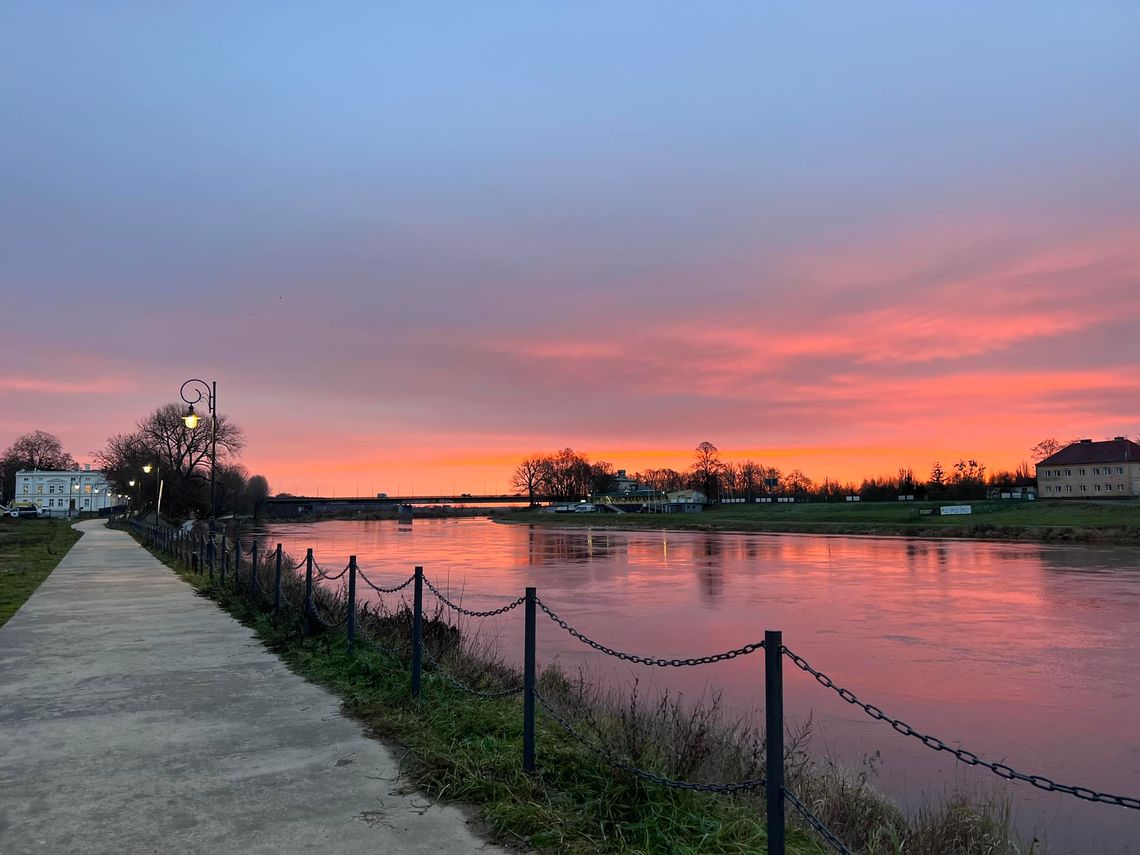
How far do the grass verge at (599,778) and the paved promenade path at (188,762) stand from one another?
0.96ft

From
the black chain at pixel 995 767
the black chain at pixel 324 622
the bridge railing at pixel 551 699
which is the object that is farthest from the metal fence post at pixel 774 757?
the black chain at pixel 324 622

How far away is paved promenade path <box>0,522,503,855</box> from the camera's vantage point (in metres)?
4.38

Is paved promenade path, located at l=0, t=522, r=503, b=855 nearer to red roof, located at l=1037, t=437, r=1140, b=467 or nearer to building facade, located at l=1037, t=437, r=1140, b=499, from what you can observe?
building facade, located at l=1037, t=437, r=1140, b=499

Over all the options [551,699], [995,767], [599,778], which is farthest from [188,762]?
[995,767]

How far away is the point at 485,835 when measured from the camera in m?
4.50

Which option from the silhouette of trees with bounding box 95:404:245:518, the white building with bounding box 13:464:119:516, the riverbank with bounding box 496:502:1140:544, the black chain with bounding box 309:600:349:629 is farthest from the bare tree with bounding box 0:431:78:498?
the black chain with bounding box 309:600:349:629

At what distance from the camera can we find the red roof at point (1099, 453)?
107 m

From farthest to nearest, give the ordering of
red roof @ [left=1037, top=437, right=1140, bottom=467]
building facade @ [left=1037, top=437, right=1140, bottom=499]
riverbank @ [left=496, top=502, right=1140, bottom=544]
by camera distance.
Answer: red roof @ [left=1037, top=437, right=1140, bottom=467] → building facade @ [left=1037, top=437, right=1140, bottom=499] → riverbank @ [left=496, top=502, right=1140, bottom=544]

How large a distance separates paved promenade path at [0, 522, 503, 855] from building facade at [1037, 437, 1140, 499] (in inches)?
4672

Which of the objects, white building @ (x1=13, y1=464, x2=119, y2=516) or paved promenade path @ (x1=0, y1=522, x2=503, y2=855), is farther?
white building @ (x1=13, y1=464, x2=119, y2=516)

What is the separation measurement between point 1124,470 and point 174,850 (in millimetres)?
127815

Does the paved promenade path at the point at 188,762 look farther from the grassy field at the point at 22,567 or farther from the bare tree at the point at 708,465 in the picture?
the bare tree at the point at 708,465

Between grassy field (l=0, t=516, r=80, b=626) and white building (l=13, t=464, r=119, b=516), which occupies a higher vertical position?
white building (l=13, t=464, r=119, b=516)

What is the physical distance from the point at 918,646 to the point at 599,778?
1065cm
